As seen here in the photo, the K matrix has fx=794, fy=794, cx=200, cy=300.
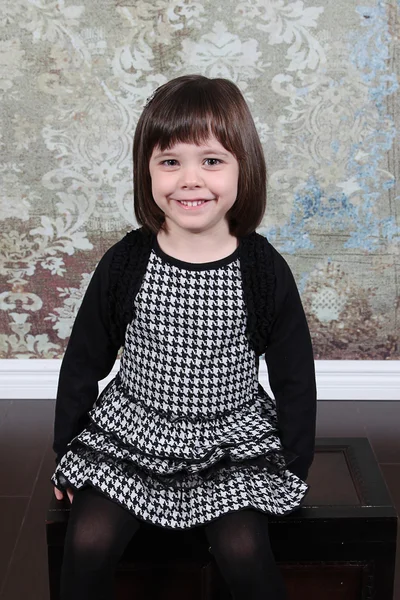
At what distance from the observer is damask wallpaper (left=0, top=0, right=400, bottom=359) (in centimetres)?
215

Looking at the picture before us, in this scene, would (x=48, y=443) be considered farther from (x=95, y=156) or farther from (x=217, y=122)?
(x=217, y=122)

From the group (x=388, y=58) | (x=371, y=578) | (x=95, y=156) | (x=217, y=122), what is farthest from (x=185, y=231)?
(x=388, y=58)

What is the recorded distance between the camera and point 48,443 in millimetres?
2148

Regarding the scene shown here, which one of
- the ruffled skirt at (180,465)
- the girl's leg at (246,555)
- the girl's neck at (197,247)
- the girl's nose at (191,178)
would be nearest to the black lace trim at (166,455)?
the ruffled skirt at (180,465)

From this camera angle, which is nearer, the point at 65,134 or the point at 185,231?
the point at 185,231

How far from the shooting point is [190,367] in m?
1.33

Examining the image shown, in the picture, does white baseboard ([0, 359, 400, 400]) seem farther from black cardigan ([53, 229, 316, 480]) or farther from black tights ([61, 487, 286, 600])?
black tights ([61, 487, 286, 600])

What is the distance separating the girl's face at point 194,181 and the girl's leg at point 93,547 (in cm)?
47

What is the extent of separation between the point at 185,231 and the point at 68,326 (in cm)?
117

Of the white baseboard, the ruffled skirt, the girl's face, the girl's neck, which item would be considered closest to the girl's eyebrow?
the girl's face

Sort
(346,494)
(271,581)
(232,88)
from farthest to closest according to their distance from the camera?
(346,494), (232,88), (271,581)

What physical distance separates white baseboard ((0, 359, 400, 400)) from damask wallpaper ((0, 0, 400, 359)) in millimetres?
A: 154

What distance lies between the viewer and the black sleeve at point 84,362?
1.36 meters

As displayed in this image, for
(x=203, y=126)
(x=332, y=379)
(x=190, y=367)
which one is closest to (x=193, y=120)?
(x=203, y=126)
